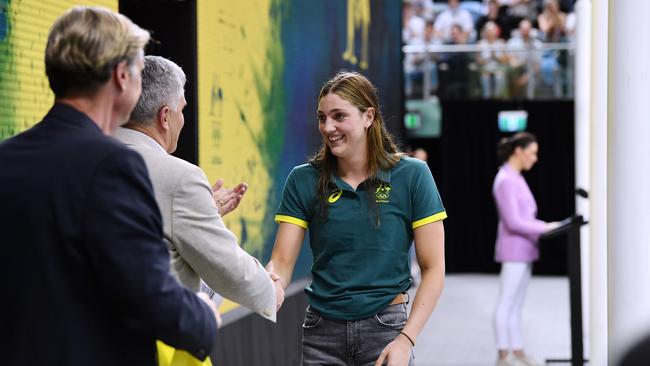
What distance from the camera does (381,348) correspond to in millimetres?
3318

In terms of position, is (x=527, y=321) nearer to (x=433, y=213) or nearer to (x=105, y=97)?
(x=433, y=213)

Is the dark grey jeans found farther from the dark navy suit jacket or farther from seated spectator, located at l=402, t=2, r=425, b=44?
seated spectator, located at l=402, t=2, r=425, b=44

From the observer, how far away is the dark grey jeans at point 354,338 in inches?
131

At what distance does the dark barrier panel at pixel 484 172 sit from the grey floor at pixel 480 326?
1.36m

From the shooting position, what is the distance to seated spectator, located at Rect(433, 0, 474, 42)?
16.5 m

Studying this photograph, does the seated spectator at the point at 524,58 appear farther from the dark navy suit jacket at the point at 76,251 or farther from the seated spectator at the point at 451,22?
the dark navy suit jacket at the point at 76,251

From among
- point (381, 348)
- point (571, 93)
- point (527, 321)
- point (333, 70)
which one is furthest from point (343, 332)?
point (571, 93)

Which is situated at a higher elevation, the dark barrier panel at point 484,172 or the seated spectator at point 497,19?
the seated spectator at point 497,19

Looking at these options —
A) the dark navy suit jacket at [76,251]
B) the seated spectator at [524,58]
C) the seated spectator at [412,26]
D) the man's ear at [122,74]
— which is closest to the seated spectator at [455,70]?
the seated spectator at [412,26]

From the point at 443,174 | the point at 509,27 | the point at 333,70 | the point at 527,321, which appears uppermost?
the point at 509,27

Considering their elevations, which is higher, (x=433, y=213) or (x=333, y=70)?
(x=333, y=70)

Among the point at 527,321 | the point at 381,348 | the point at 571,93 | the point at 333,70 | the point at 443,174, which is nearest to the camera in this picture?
the point at 381,348

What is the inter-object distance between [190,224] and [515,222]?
5840 mm

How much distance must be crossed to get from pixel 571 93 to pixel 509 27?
1.48 metres
